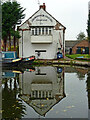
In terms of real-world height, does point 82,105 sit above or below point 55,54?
below

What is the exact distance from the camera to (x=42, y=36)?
1302 inches

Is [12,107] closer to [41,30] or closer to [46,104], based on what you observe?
[46,104]

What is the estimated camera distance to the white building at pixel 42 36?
3328 centimetres

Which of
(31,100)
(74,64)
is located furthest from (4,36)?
(31,100)

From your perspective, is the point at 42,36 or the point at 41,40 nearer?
the point at 42,36

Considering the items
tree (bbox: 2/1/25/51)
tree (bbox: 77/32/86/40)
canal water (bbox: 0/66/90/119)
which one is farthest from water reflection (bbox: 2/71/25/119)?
tree (bbox: 77/32/86/40)

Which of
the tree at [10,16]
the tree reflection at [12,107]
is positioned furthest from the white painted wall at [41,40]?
the tree reflection at [12,107]

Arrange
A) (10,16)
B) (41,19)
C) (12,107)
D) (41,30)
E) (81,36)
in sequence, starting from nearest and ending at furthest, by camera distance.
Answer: (12,107) < (10,16) < (41,30) < (41,19) < (81,36)

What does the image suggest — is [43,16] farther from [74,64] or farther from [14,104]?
[14,104]

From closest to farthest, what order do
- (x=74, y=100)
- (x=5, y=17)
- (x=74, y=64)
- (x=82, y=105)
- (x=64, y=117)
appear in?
(x=64, y=117)
(x=82, y=105)
(x=74, y=100)
(x=74, y=64)
(x=5, y=17)

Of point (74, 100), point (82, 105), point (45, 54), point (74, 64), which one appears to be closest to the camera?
point (82, 105)

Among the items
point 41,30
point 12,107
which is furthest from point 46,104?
point 41,30

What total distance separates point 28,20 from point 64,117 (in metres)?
29.2

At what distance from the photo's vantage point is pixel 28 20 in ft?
111
